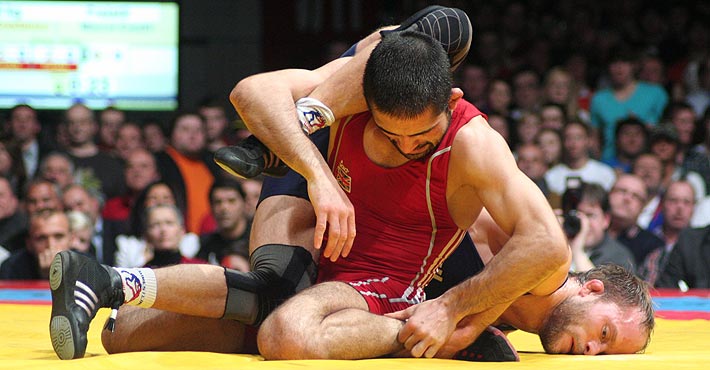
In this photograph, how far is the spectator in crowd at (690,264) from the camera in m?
5.12

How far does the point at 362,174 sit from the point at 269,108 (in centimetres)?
29

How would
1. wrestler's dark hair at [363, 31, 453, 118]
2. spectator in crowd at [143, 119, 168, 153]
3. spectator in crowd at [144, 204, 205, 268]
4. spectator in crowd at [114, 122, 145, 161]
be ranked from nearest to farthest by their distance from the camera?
wrestler's dark hair at [363, 31, 453, 118] < spectator in crowd at [144, 204, 205, 268] < spectator in crowd at [114, 122, 145, 161] < spectator in crowd at [143, 119, 168, 153]

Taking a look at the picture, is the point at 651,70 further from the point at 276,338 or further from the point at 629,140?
the point at 276,338

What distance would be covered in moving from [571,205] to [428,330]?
261cm

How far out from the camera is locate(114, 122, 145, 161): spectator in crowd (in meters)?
6.62

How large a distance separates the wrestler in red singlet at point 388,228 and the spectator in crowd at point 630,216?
8.45 feet

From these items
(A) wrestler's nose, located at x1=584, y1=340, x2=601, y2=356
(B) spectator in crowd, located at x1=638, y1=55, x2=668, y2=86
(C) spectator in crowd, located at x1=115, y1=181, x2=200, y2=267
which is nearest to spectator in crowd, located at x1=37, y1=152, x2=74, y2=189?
(C) spectator in crowd, located at x1=115, y1=181, x2=200, y2=267

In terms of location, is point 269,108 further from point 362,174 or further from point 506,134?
point 506,134

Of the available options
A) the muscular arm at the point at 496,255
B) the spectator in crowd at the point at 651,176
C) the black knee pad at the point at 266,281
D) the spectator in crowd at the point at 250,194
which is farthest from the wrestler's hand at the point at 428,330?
the spectator in crowd at the point at 651,176

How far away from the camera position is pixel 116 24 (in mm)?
7785

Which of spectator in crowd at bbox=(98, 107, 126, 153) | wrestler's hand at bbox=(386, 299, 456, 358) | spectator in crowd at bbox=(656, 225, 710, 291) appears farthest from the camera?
spectator in crowd at bbox=(98, 107, 126, 153)

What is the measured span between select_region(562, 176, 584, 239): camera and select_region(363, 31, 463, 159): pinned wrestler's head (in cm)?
210

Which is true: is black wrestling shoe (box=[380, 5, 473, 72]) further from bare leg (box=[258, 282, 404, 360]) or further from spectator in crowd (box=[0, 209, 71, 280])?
spectator in crowd (box=[0, 209, 71, 280])

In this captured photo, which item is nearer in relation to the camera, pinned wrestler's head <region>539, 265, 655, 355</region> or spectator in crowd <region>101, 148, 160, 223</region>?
pinned wrestler's head <region>539, 265, 655, 355</region>
